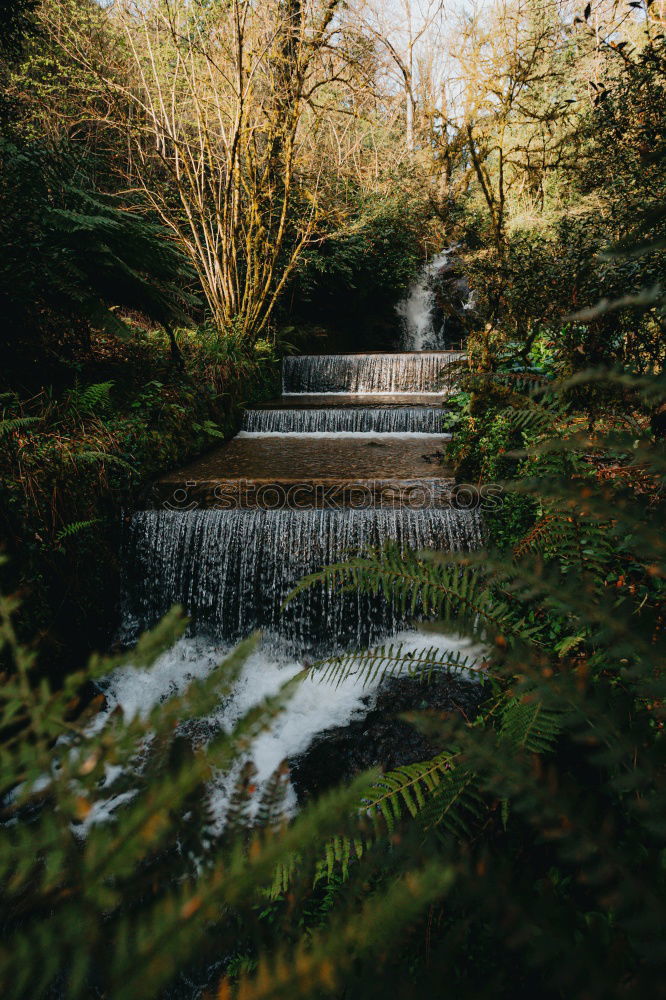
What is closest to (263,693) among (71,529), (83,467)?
(71,529)

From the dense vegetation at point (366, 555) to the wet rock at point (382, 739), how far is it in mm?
357

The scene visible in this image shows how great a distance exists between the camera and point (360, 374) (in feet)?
35.1

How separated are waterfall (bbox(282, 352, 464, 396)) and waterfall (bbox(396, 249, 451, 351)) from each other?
4.57 metres

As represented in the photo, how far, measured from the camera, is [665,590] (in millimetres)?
2660

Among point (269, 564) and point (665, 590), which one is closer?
point (665, 590)

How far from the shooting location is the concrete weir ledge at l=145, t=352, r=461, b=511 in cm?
509

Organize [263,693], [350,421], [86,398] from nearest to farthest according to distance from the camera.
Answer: [263,693] → [86,398] → [350,421]

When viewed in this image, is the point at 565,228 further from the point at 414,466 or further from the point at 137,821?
the point at 137,821

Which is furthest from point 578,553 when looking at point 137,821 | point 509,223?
point 509,223

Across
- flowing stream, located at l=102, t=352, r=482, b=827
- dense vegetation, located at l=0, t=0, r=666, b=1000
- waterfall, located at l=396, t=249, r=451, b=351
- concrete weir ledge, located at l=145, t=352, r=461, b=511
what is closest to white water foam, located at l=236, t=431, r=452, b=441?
concrete weir ledge, located at l=145, t=352, r=461, b=511

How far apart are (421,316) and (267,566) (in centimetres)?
1262

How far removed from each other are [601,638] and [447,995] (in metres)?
0.46

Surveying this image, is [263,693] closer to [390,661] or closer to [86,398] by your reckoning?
[390,661]

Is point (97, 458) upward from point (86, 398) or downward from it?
downward
